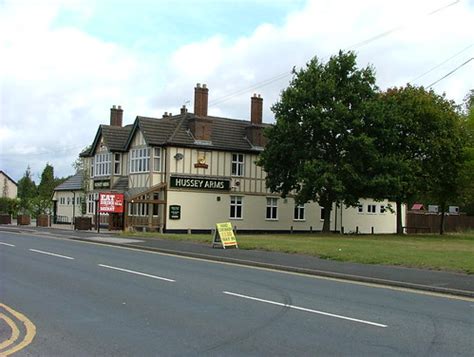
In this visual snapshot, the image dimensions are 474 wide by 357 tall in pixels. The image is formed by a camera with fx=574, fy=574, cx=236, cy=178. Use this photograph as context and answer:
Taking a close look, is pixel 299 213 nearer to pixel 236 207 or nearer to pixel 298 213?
pixel 298 213

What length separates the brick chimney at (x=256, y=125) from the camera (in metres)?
47.3

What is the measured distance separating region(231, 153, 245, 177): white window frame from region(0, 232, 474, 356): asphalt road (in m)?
30.3

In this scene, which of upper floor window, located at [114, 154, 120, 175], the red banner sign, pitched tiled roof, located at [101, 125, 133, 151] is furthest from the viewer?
upper floor window, located at [114, 154, 120, 175]

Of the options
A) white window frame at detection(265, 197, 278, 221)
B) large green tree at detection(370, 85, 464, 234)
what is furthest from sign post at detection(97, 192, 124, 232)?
large green tree at detection(370, 85, 464, 234)

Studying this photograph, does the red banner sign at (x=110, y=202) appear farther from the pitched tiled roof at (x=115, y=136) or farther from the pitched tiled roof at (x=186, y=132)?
the pitched tiled roof at (x=115, y=136)

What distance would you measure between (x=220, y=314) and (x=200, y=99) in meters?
35.9

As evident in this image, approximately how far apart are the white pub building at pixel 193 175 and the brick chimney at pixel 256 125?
A: 0.05 feet

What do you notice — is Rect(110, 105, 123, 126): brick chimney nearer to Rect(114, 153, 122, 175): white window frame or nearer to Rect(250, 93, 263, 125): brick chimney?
Rect(114, 153, 122, 175): white window frame

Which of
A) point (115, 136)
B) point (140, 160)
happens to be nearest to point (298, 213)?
point (140, 160)

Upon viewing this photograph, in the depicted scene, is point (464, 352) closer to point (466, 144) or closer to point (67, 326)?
point (67, 326)

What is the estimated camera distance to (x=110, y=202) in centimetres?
3797

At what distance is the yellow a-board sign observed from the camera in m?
24.0

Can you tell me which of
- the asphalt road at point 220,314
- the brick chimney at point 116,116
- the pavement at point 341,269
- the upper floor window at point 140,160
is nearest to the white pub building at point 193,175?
the upper floor window at point 140,160

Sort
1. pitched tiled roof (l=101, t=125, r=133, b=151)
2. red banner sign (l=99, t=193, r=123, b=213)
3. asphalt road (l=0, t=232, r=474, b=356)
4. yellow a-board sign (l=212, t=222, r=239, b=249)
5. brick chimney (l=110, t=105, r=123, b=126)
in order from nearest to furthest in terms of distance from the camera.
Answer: asphalt road (l=0, t=232, r=474, b=356) → yellow a-board sign (l=212, t=222, r=239, b=249) → red banner sign (l=99, t=193, r=123, b=213) → pitched tiled roof (l=101, t=125, r=133, b=151) → brick chimney (l=110, t=105, r=123, b=126)
